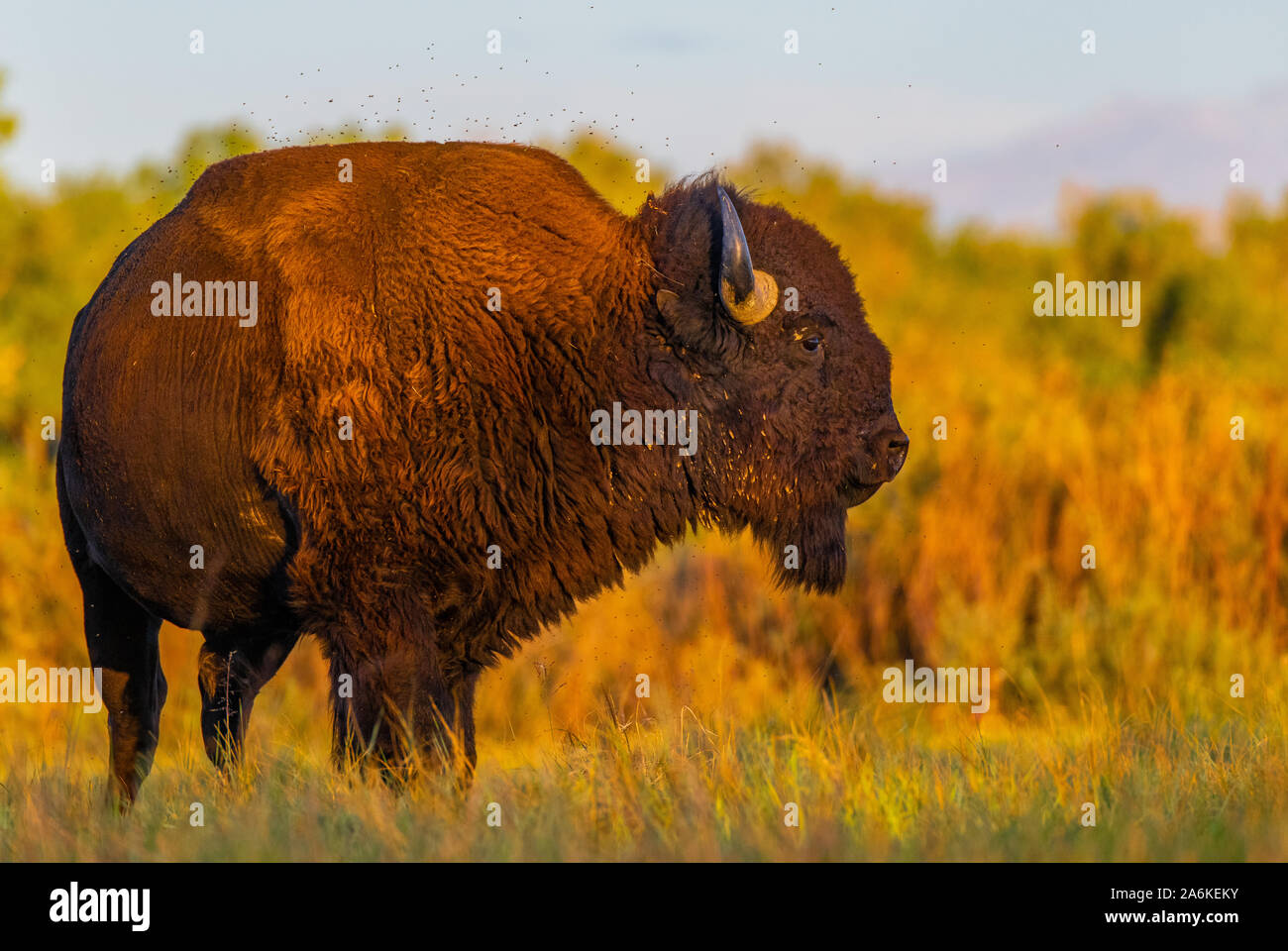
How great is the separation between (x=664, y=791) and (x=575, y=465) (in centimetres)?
150

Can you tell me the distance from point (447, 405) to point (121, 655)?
8.49 feet

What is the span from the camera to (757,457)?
6.89 m

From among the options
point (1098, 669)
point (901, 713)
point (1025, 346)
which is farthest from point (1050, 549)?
point (1025, 346)

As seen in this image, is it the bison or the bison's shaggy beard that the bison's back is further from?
the bison's shaggy beard

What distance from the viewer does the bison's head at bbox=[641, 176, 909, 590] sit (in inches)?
269

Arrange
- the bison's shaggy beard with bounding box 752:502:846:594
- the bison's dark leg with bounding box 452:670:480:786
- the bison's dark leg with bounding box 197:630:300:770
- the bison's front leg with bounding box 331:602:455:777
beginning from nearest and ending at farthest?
the bison's front leg with bounding box 331:602:455:777 → the bison's dark leg with bounding box 452:670:480:786 → the bison's shaggy beard with bounding box 752:502:846:594 → the bison's dark leg with bounding box 197:630:300:770

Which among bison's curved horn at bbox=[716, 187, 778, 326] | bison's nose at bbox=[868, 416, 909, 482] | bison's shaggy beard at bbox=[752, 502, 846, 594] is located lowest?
bison's shaggy beard at bbox=[752, 502, 846, 594]

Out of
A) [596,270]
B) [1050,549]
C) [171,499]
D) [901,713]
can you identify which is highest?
[596,270]

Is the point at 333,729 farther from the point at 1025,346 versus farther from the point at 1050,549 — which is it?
the point at 1025,346

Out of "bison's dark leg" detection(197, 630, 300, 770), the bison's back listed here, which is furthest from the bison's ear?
"bison's dark leg" detection(197, 630, 300, 770)

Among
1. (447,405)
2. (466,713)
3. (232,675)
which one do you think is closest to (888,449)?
(447,405)

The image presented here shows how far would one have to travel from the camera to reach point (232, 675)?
779 cm

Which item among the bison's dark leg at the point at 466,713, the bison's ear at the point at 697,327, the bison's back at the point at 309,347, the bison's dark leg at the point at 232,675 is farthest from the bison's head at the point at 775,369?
the bison's dark leg at the point at 232,675

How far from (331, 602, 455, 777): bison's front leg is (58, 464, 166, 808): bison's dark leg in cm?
183
